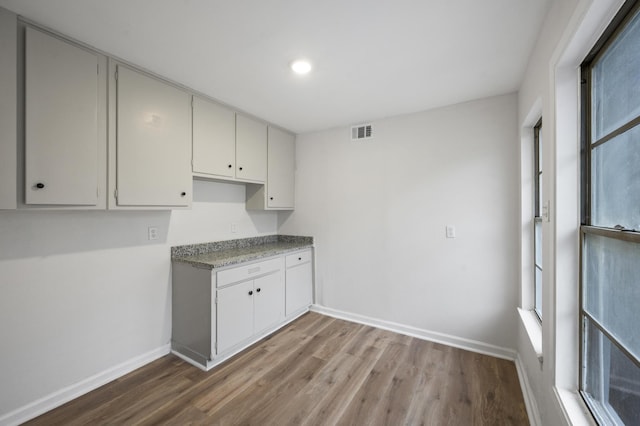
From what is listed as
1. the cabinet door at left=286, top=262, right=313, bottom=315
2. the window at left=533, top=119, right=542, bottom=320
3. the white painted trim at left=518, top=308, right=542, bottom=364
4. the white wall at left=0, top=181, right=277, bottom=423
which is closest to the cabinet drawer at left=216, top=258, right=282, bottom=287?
the cabinet door at left=286, top=262, right=313, bottom=315

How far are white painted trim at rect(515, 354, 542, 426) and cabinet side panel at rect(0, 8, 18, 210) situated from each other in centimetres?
329

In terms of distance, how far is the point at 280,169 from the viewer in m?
3.38

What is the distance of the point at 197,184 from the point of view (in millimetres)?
2709

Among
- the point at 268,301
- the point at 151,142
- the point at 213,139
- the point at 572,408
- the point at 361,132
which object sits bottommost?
the point at 268,301

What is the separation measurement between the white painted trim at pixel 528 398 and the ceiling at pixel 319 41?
7.55 ft

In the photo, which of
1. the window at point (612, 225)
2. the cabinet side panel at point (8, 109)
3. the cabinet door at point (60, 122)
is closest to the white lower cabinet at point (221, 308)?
the cabinet door at point (60, 122)

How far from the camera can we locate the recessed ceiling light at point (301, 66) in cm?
188

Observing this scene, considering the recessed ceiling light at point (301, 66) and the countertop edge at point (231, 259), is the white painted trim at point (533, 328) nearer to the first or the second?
the countertop edge at point (231, 259)

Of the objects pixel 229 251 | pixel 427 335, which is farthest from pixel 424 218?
pixel 229 251

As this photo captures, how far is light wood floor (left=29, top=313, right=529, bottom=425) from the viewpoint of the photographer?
1.71 metres

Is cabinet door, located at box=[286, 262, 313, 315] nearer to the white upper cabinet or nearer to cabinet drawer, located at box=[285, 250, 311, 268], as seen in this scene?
→ cabinet drawer, located at box=[285, 250, 311, 268]

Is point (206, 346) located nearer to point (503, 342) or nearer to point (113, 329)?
point (113, 329)

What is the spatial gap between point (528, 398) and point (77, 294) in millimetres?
3282

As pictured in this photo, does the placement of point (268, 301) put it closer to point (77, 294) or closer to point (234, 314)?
point (234, 314)
